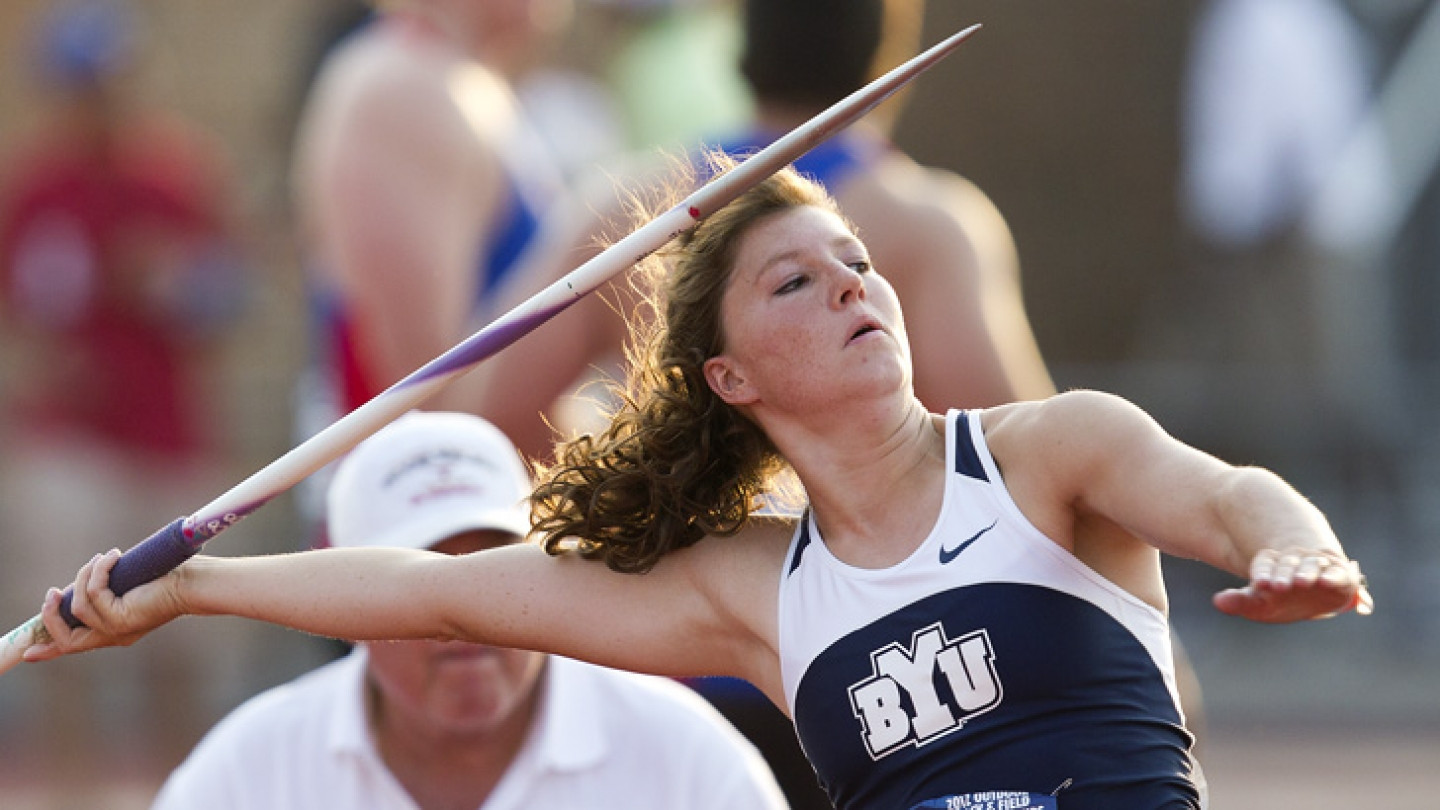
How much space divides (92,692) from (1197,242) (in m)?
5.25

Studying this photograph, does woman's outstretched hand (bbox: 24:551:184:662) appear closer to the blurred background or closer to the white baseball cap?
the white baseball cap

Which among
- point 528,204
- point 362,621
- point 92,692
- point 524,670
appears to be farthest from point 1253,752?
point 362,621

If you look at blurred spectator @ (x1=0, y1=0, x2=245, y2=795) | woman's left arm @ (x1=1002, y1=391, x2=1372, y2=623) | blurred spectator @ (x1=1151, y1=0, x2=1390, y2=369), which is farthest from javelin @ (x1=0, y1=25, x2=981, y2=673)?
blurred spectator @ (x1=1151, y1=0, x2=1390, y2=369)

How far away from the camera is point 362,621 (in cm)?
333

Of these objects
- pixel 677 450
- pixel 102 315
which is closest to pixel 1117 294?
pixel 102 315

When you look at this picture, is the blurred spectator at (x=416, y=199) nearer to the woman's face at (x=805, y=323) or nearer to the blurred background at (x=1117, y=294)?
the woman's face at (x=805, y=323)

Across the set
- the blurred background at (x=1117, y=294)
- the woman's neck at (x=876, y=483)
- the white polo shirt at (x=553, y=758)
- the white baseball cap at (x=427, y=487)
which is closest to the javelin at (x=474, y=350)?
the woman's neck at (x=876, y=483)

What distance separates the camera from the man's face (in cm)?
395

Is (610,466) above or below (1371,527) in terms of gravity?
below

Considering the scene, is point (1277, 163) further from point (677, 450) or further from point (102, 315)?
point (677, 450)

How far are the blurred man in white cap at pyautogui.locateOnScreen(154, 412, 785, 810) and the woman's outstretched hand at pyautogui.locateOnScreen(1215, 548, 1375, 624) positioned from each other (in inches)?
56.6

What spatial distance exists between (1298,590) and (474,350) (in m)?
1.29

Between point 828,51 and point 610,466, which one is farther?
point 828,51

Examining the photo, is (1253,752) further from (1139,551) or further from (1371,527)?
(1139,551)
